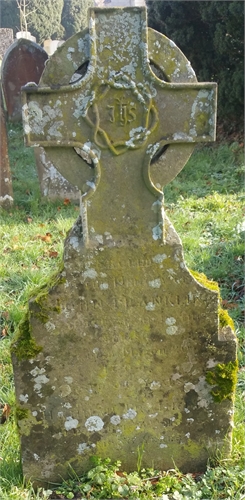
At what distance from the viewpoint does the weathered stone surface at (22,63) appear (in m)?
7.98

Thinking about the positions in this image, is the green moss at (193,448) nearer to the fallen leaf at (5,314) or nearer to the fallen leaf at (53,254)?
the fallen leaf at (5,314)

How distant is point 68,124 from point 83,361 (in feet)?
4.38

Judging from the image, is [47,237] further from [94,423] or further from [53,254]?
[94,423]

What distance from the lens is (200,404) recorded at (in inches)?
112

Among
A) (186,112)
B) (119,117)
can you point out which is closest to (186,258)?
(186,112)

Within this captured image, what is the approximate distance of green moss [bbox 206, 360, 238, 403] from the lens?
280 cm

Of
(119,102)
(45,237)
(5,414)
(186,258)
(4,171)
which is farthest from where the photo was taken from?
(4,171)

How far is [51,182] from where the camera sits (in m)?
7.59

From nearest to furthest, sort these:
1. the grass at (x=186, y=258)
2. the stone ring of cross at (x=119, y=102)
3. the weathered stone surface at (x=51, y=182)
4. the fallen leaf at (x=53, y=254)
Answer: the stone ring of cross at (x=119, y=102), the grass at (x=186, y=258), the fallen leaf at (x=53, y=254), the weathered stone surface at (x=51, y=182)

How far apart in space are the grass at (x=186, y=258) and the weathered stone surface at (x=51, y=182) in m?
0.19

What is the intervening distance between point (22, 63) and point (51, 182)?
89.9 inches

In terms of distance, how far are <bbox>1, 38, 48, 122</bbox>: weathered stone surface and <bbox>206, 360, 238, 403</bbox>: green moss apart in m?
6.73

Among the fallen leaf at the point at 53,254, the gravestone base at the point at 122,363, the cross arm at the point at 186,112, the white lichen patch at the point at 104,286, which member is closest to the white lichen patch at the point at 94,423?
the gravestone base at the point at 122,363

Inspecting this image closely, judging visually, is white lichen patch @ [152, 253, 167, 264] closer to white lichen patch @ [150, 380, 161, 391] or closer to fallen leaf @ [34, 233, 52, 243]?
white lichen patch @ [150, 380, 161, 391]
